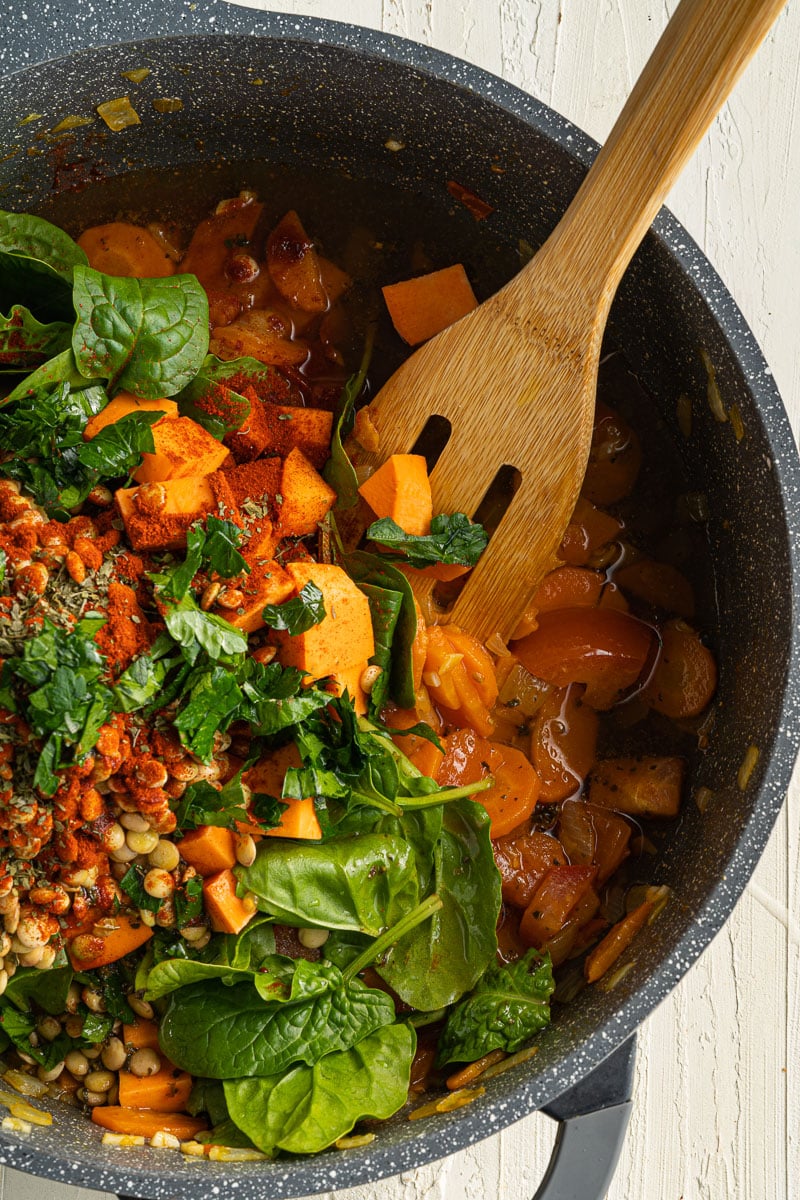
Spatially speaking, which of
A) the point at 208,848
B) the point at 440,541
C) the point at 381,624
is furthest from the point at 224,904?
the point at 440,541

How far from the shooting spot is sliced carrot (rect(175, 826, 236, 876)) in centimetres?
182

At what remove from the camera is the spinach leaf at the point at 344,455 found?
2.09 meters

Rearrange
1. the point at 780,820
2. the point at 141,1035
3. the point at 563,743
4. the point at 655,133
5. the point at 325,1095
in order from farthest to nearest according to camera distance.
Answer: the point at 780,820 < the point at 563,743 < the point at 141,1035 < the point at 325,1095 < the point at 655,133

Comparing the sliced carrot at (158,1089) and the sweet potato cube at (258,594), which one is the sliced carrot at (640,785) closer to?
the sweet potato cube at (258,594)

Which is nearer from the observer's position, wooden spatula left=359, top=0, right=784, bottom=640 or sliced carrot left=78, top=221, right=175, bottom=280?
wooden spatula left=359, top=0, right=784, bottom=640

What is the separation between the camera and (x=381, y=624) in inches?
79.7

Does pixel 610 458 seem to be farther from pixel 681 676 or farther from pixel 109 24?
pixel 109 24

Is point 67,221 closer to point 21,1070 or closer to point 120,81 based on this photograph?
point 120,81

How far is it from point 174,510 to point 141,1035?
1.04 m

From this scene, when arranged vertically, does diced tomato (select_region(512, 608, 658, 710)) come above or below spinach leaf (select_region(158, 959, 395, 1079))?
above

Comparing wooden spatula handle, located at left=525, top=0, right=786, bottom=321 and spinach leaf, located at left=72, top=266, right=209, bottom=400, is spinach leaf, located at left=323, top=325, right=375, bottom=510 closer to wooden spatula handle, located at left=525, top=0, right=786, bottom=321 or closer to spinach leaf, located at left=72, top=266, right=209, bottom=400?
spinach leaf, located at left=72, top=266, right=209, bottom=400

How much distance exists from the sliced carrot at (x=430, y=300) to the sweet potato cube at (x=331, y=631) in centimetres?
72

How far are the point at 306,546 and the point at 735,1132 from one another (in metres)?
1.77

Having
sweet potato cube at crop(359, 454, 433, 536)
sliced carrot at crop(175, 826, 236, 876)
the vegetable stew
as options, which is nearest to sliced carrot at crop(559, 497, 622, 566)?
the vegetable stew
